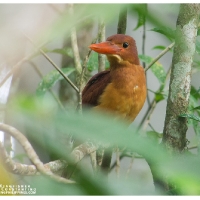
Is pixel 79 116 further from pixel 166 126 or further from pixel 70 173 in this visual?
pixel 166 126

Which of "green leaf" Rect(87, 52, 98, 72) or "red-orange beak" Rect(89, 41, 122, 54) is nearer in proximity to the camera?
"red-orange beak" Rect(89, 41, 122, 54)

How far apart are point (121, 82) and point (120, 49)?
0.11 meters

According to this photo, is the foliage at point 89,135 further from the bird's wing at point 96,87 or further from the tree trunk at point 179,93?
the bird's wing at point 96,87

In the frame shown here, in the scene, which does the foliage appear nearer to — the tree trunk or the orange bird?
the tree trunk

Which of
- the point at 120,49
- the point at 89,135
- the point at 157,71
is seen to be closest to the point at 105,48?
the point at 120,49

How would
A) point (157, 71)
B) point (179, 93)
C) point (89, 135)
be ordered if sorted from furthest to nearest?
point (157, 71), point (179, 93), point (89, 135)

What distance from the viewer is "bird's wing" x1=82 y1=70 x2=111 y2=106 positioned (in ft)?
4.27

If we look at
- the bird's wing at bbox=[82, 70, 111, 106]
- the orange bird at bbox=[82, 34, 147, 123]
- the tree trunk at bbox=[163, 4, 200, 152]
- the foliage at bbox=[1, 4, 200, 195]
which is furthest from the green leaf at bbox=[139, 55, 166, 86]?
the foliage at bbox=[1, 4, 200, 195]

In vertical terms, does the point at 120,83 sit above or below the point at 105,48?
below

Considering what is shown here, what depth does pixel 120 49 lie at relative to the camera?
1292mm

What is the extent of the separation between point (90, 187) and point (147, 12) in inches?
4.2

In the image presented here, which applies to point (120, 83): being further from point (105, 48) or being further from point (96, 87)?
point (105, 48)
